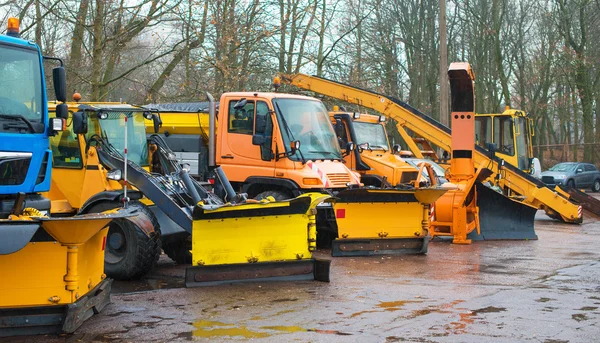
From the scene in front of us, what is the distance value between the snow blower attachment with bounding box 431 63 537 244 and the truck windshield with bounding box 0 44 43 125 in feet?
26.6

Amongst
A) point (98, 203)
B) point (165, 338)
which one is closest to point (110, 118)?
point (98, 203)

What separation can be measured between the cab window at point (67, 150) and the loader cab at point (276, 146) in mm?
3005

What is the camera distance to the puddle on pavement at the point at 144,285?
9.42 meters

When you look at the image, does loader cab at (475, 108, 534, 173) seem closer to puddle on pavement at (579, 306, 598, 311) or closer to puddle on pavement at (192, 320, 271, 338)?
puddle on pavement at (579, 306, 598, 311)

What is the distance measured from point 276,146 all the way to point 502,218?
212 inches

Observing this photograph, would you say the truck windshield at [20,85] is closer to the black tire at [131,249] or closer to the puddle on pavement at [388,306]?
the black tire at [131,249]

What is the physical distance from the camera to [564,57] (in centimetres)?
4047

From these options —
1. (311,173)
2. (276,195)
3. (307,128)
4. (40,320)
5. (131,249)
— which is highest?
(307,128)

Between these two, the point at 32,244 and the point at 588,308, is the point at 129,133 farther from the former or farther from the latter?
the point at 588,308

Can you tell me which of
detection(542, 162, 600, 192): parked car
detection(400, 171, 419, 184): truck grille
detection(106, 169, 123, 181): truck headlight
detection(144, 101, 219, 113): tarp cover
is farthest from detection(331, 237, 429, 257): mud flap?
detection(542, 162, 600, 192): parked car

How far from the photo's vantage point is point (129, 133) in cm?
1123

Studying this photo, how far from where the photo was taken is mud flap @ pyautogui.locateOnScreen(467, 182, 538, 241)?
15.0 m

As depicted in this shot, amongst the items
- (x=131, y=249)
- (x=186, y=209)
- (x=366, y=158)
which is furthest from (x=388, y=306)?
(x=366, y=158)

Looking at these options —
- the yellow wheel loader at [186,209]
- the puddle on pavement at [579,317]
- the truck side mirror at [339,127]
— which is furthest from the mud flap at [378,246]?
the puddle on pavement at [579,317]
